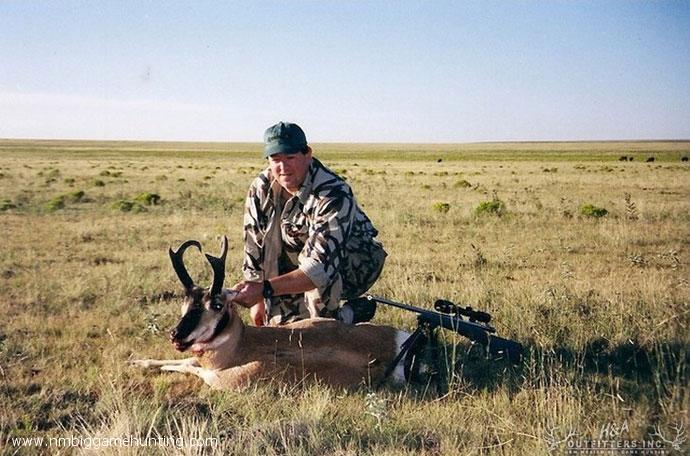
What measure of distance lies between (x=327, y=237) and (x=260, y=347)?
125 cm

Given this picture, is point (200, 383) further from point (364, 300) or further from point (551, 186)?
point (551, 186)

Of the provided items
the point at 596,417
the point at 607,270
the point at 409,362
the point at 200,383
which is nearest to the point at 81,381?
the point at 200,383

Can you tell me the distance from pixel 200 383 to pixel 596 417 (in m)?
3.30

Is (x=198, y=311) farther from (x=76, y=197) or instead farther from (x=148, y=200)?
(x=76, y=197)

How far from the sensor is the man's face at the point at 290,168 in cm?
640

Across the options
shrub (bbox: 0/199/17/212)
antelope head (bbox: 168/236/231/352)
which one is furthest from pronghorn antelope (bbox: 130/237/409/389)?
shrub (bbox: 0/199/17/212)

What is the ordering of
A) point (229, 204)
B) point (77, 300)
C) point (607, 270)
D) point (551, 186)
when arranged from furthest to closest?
1. point (551, 186)
2. point (229, 204)
3. point (607, 270)
4. point (77, 300)

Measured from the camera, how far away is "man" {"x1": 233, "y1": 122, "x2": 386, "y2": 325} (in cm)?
616

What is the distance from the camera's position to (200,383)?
18.9ft

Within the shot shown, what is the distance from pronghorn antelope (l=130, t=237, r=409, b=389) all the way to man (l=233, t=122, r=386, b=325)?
1.25ft

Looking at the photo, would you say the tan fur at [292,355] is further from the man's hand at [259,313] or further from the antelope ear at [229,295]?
the man's hand at [259,313]

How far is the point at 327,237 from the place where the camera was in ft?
20.5

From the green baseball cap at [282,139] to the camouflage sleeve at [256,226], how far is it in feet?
2.46

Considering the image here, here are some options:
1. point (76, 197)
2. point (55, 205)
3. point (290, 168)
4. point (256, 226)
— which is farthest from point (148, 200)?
point (290, 168)
